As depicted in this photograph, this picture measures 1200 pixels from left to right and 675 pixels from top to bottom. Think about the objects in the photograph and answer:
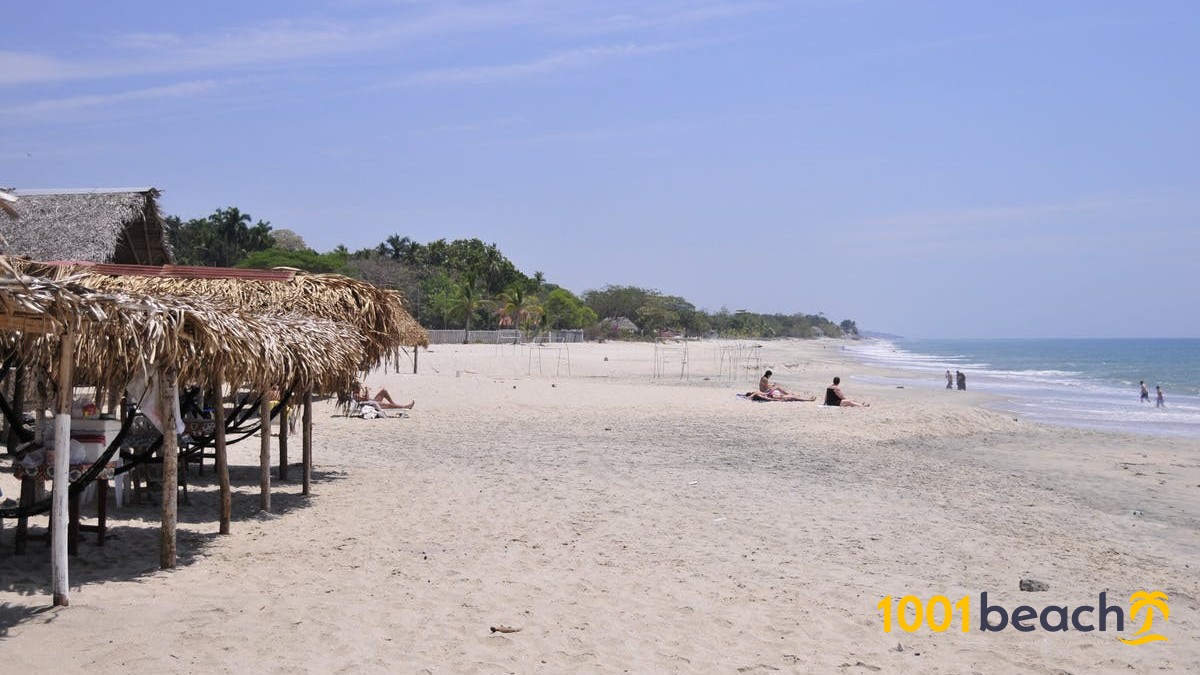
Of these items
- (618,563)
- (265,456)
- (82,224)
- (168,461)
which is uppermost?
(82,224)

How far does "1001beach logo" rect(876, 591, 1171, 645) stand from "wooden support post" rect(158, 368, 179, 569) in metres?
4.53

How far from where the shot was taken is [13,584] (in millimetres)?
5641

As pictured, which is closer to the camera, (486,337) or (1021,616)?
(1021,616)

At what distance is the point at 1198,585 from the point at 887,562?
7.14 ft

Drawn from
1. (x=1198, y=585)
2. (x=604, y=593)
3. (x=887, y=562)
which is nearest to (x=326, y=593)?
(x=604, y=593)

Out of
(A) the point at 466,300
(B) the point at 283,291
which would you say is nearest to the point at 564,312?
(A) the point at 466,300

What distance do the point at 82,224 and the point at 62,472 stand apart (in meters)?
10.3

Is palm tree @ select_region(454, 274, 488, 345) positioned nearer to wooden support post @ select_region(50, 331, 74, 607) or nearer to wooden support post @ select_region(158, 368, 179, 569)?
wooden support post @ select_region(158, 368, 179, 569)

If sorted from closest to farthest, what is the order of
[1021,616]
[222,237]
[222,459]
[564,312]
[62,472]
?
[62,472], [1021,616], [222,459], [222,237], [564,312]

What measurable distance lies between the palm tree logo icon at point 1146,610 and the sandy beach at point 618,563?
0.08 metres

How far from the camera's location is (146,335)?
5.54m

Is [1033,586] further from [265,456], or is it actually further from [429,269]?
[429,269]

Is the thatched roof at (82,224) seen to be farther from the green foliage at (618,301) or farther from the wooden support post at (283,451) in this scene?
the green foliage at (618,301)

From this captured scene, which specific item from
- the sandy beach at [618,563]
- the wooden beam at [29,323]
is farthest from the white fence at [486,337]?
the wooden beam at [29,323]
